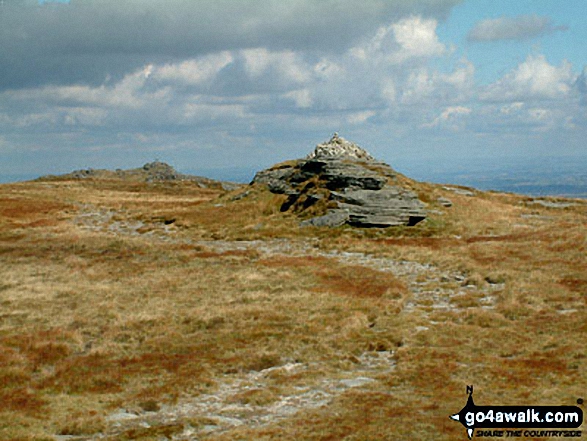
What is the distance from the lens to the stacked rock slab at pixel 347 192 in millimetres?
54375

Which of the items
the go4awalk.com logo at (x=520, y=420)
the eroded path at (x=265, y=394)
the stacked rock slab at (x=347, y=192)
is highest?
the stacked rock slab at (x=347, y=192)

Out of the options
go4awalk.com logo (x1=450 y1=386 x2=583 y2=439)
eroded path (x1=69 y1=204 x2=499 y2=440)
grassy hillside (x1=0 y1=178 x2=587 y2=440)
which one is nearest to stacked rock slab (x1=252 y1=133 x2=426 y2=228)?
grassy hillside (x1=0 y1=178 x2=587 y2=440)

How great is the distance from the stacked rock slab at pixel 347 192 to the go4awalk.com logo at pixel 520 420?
130 feet

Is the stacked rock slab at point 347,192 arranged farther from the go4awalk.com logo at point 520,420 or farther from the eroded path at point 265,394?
the go4awalk.com logo at point 520,420

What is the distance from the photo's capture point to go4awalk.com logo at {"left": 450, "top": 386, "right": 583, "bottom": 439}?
503 inches

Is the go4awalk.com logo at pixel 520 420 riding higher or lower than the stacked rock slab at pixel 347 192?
lower

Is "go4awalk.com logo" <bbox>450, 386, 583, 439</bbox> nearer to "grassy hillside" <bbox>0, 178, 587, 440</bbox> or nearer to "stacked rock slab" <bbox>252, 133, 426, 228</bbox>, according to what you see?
"grassy hillside" <bbox>0, 178, 587, 440</bbox>

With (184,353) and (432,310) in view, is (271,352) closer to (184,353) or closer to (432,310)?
(184,353)

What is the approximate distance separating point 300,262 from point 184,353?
2008 cm

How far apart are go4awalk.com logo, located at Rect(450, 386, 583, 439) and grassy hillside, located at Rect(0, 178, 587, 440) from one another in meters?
0.48

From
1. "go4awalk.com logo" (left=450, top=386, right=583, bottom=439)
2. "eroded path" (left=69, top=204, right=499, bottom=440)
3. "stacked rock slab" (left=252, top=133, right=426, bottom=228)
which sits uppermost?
"stacked rock slab" (left=252, top=133, right=426, bottom=228)

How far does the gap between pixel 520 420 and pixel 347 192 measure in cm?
4598

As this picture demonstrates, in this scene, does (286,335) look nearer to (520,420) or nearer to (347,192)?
(520,420)

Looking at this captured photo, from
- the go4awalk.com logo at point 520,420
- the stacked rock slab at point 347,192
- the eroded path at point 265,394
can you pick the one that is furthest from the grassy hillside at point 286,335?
the stacked rock slab at point 347,192
